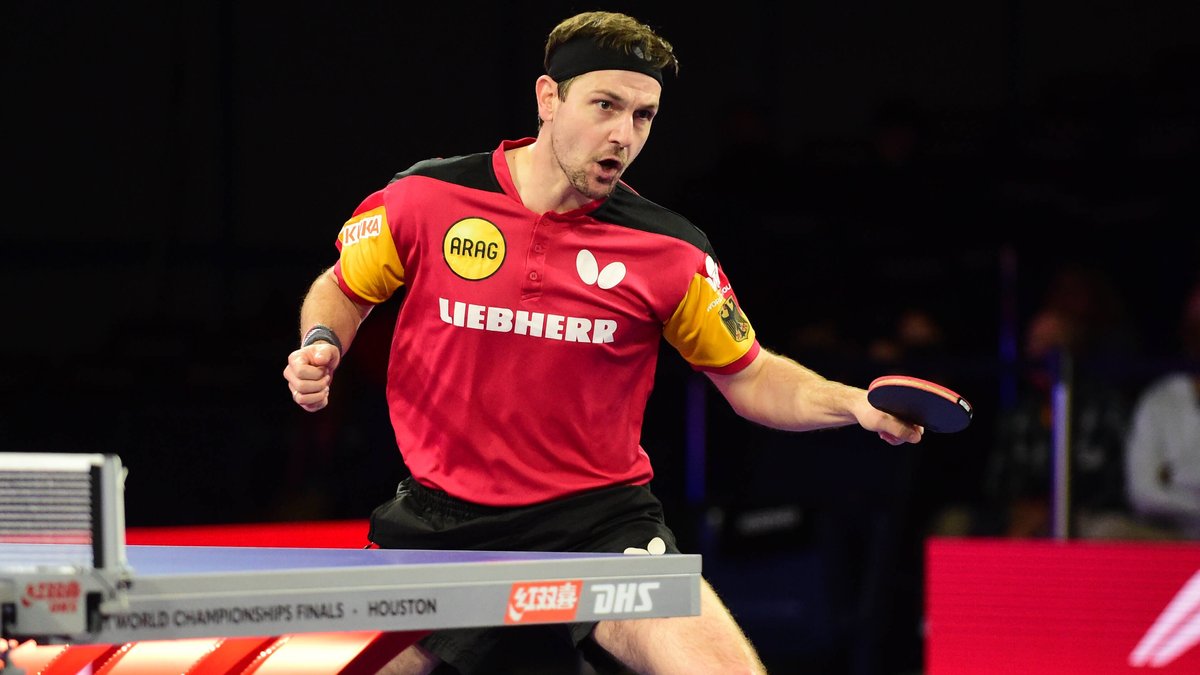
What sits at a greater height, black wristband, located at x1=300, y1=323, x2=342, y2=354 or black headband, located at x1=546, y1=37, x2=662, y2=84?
black headband, located at x1=546, y1=37, x2=662, y2=84

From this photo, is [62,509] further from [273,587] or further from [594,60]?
[594,60]

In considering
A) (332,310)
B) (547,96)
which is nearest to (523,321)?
(332,310)

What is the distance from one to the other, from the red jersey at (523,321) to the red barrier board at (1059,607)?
2.10 meters

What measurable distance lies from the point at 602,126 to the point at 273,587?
1702mm

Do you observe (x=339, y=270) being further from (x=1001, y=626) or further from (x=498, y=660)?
(x=498, y=660)

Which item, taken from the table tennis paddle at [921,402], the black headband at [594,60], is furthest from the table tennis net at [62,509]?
the black headband at [594,60]

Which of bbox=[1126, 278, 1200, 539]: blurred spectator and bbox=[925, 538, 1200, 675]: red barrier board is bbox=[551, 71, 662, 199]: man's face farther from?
bbox=[1126, 278, 1200, 539]: blurred spectator

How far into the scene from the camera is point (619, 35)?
12.5 ft

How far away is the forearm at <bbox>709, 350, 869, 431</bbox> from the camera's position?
11.8ft

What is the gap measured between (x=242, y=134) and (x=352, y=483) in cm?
392

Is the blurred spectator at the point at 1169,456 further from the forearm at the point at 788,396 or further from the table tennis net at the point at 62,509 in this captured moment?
the table tennis net at the point at 62,509

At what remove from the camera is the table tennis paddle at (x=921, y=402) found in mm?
3088

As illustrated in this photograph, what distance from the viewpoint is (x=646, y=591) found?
2.67 metres

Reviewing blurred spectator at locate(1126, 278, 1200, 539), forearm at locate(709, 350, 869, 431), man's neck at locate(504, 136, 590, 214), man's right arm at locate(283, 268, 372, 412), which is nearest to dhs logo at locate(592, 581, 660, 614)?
man's right arm at locate(283, 268, 372, 412)
